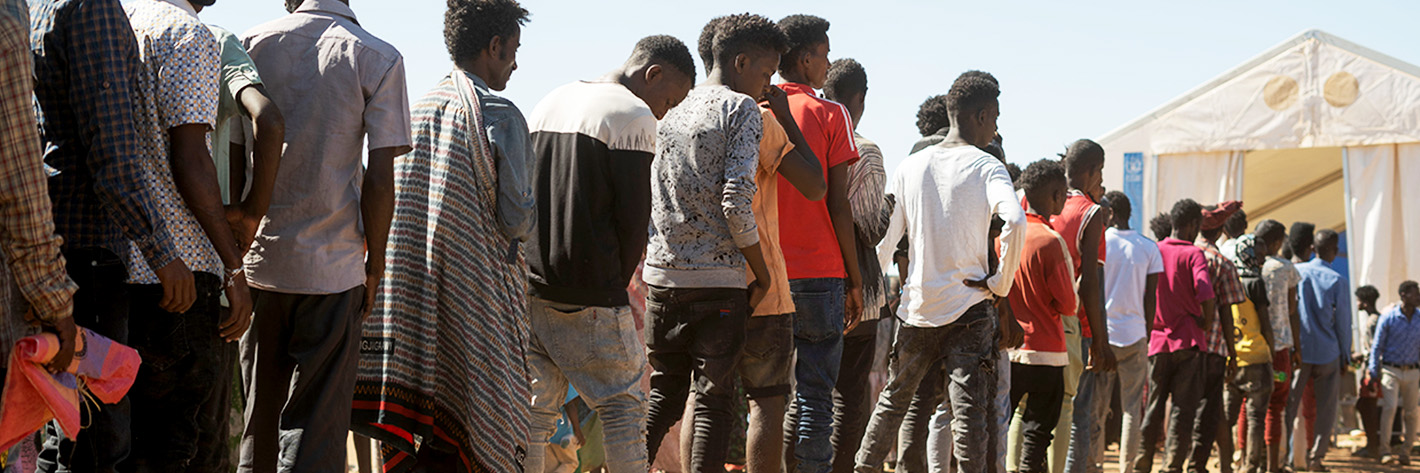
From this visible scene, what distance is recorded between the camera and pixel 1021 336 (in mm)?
5828

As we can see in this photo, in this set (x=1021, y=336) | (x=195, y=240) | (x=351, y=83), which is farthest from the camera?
(x=1021, y=336)

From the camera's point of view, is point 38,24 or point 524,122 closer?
point 38,24

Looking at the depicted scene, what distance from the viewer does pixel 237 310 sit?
10.3ft

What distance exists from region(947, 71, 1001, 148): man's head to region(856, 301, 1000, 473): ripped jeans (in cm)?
77

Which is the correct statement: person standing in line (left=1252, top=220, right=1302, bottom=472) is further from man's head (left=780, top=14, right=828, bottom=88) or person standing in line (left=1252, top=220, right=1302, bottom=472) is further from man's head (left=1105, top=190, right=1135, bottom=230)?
man's head (left=780, top=14, right=828, bottom=88)

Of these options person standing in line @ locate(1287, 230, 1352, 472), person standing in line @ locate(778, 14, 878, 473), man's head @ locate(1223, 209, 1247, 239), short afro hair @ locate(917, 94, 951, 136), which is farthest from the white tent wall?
person standing in line @ locate(778, 14, 878, 473)

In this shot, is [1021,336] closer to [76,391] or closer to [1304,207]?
[76,391]

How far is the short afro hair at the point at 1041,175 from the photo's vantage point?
6457mm

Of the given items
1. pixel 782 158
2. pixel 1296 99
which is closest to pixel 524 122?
pixel 782 158

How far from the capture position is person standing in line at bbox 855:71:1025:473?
5340mm

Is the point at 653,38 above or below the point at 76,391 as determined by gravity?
above

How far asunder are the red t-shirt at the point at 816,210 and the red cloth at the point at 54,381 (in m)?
2.73

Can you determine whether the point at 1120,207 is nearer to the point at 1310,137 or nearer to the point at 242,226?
the point at 242,226

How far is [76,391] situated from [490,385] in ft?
5.12
